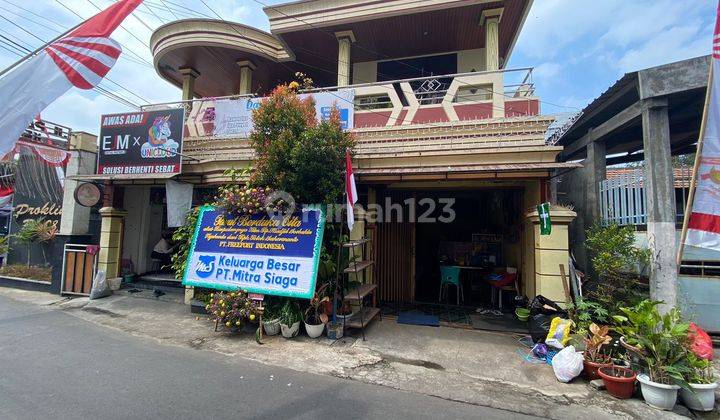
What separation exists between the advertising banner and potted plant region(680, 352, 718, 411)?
6.54m

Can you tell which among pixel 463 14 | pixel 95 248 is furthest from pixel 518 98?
pixel 95 248

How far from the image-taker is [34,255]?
34.0 ft

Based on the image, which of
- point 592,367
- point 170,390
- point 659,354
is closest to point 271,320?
point 170,390

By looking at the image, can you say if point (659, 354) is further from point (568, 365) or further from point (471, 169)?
point (471, 169)

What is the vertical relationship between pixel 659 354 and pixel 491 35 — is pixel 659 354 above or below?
below

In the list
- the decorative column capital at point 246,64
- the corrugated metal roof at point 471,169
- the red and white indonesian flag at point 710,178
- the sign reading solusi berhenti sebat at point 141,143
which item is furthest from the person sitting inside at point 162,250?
the red and white indonesian flag at point 710,178

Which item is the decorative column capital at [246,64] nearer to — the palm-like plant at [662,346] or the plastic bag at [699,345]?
the palm-like plant at [662,346]

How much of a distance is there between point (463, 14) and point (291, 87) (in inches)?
187

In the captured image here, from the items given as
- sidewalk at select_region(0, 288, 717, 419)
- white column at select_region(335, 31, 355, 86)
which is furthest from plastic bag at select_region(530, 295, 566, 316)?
white column at select_region(335, 31, 355, 86)

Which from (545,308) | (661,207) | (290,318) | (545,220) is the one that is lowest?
(290,318)

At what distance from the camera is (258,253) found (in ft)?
20.3

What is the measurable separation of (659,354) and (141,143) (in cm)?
1024

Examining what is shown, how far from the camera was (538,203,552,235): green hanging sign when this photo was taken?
5.27m

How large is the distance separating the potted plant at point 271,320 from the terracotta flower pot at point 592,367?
182 inches
